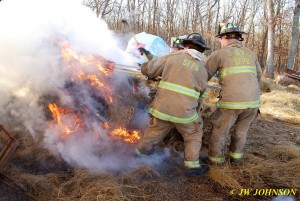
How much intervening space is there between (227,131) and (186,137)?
0.71 meters

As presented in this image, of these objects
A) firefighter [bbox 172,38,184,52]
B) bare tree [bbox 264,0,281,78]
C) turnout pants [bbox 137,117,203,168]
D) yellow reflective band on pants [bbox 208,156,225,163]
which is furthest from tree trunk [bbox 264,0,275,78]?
turnout pants [bbox 137,117,203,168]

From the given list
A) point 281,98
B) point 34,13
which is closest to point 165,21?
point 281,98

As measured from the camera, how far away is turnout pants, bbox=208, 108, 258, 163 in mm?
4546

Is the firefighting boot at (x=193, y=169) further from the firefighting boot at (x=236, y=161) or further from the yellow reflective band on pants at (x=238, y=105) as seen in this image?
the yellow reflective band on pants at (x=238, y=105)

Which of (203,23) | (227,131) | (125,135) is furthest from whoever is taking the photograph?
(203,23)

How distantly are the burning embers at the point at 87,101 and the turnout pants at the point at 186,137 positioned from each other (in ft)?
1.64

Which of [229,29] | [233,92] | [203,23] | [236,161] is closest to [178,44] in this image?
[229,29]

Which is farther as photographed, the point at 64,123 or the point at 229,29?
the point at 229,29

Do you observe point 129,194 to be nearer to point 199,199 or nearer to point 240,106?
point 199,199

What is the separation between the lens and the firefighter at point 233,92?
4.46m

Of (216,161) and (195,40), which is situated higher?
(195,40)

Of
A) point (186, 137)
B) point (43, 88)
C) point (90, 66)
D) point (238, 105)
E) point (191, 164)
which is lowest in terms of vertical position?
point (191, 164)

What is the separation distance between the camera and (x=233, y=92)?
446cm

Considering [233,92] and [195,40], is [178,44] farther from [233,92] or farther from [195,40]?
[233,92]
